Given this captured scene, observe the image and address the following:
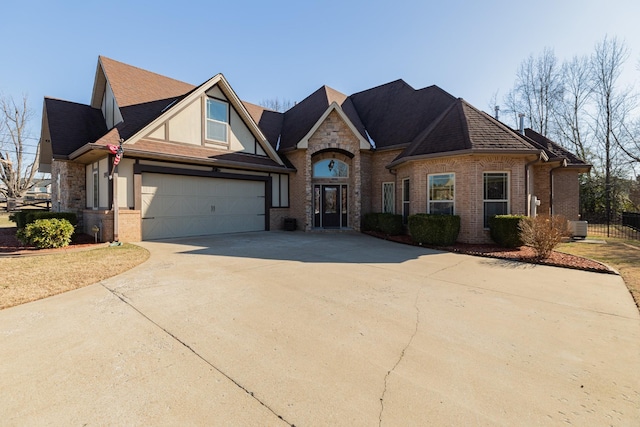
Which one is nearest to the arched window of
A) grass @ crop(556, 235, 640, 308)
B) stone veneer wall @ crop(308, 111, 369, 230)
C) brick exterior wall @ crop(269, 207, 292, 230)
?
stone veneer wall @ crop(308, 111, 369, 230)

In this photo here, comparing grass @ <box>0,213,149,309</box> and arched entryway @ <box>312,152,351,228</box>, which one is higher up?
arched entryway @ <box>312,152,351,228</box>

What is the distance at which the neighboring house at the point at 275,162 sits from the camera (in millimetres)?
10938

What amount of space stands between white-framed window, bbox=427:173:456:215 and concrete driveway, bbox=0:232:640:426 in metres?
5.46

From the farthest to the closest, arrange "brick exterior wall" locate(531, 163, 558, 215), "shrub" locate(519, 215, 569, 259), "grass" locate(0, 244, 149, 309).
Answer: "brick exterior wall" locate(531, 163, 558, 215), "shrub" locate(519, 215, 569, 259), "grass" locate(0, 244, 149, 309)


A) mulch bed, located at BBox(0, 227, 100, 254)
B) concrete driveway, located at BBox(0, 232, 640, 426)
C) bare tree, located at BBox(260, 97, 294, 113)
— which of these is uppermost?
bare tree, located at BBox(260, 97, 294, 113)

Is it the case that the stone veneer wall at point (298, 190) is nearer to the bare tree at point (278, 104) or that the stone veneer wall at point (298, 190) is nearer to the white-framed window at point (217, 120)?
the white-framed window at point (217, 120)

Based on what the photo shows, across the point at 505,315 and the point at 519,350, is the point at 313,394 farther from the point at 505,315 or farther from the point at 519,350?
the point at 505,315

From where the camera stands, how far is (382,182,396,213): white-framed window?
1525cm

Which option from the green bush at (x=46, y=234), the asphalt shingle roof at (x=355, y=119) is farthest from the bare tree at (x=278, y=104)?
the green bush at (x=46, y=234)

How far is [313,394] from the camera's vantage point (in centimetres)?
259

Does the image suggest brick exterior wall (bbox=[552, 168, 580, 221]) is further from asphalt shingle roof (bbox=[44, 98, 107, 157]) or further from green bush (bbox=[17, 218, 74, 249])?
asphalt shingle roof (bbox=[44, 98, 107, 157])

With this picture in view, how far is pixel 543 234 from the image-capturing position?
8.33 m

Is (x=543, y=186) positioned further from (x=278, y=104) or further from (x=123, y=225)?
(x=278, y=104)

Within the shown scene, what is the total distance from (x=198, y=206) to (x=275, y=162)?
455 centimetres
